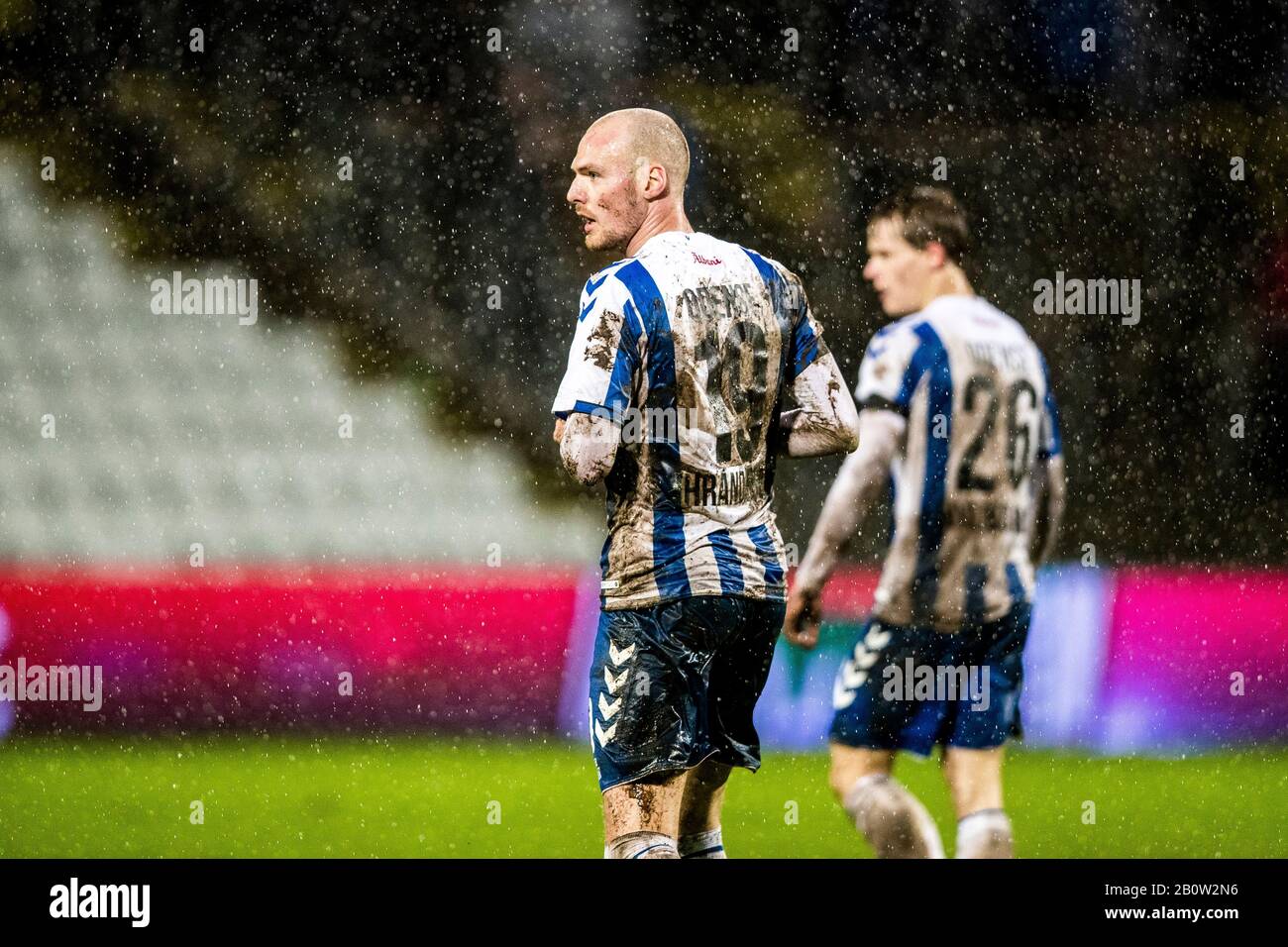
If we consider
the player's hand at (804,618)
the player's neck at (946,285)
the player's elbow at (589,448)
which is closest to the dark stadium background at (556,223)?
the player's neck at (946,285)

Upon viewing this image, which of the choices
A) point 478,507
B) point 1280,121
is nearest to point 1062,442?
point 1280,121

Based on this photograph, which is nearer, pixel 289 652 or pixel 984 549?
pixel 984 549

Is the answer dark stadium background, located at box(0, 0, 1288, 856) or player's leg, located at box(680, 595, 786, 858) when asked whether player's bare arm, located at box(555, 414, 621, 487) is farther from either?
dark stadium background, located at box(0, 0, 1288, 856)

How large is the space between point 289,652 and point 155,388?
1.07 metres

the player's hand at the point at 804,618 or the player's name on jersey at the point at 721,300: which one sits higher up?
the player's name on jersey at the point at 721,300

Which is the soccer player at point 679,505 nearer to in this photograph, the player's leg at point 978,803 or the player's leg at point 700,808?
the player's leg at point 700,808

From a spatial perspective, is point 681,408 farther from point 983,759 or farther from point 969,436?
point 983,759

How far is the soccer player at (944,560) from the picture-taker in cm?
346

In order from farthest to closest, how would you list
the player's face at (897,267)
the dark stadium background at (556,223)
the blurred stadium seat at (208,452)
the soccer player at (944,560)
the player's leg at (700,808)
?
the blurred stadium seat at (208,452) → the dark stadium background at (556,223) → the player's face at (897,267) → the soccer player at (944,560) → the player's leg at (700,808)

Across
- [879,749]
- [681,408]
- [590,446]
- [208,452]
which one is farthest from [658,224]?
[208,452]

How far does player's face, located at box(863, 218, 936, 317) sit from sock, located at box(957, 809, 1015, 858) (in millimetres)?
1469

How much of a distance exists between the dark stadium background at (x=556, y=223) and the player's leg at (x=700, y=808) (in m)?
1.32

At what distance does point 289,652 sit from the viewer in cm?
465

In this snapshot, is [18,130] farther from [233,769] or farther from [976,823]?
[976,823]
